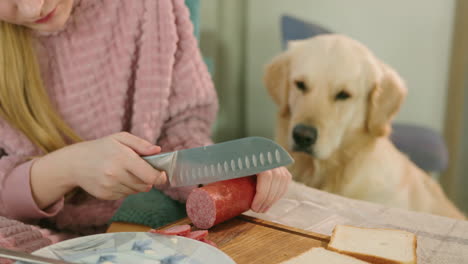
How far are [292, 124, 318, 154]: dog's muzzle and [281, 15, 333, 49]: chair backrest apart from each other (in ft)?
2.03

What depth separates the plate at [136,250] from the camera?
19.7 inches

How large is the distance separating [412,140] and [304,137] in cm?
90

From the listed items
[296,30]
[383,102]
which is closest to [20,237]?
[383,102]

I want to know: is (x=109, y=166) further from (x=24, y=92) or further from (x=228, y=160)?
(x=24, y=92)

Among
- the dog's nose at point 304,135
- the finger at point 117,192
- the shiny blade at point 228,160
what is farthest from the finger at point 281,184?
the dog's nose at point 304,135

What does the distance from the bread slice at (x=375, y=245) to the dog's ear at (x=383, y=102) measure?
0.80 metres

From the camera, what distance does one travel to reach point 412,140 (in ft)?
6.48

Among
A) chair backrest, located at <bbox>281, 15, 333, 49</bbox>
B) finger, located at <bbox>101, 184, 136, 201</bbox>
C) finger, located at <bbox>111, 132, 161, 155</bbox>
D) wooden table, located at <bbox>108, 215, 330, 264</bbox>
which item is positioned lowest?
wooden table, located at <bbox>108, 215, 330, 264</bbox>

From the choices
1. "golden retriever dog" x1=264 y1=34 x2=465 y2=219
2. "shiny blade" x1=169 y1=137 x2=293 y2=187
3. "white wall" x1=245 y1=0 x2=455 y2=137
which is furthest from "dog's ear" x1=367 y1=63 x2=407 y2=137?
"white wall" x1=245 y1=0 x2=455 y2=137

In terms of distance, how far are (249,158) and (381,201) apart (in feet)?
3.13

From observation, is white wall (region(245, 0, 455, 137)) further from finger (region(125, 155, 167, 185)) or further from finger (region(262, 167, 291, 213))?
finger (region(125, 155, 167, 185))

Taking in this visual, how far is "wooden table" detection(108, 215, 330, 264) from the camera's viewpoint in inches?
21.9

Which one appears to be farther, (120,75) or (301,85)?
(301,85)

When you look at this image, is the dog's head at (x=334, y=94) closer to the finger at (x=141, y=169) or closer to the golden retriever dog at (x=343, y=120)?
the golden retriever dog at (x=343, y=120)
